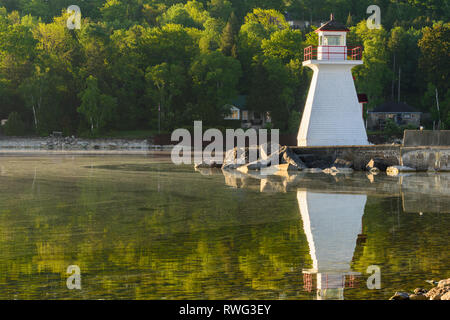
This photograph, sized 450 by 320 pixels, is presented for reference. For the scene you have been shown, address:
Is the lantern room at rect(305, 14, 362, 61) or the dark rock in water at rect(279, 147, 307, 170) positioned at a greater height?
the lantern room at rect(305, 14, 362, 61)

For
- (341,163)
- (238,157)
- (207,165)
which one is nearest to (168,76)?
(238,157)

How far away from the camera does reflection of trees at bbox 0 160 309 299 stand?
35.1ft

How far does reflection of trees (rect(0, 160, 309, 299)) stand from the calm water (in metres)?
0.03

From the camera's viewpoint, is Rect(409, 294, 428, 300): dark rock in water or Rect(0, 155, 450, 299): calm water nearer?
Rect(409, 294, 428, 300): dark rock in water

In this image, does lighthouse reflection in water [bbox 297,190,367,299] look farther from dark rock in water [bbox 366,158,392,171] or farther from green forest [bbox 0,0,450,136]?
green forest [bbox 0,0,450,136]

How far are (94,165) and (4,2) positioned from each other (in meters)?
91.3

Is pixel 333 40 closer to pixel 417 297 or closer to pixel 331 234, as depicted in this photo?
pixel 331 234

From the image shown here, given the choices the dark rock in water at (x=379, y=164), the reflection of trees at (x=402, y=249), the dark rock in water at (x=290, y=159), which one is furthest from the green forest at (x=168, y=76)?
the reflection of trees at (x=402, y=249)

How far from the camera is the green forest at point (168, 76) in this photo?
74.1 metres

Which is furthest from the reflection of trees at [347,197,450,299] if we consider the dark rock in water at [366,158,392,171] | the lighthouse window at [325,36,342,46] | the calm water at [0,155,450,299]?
the lighthouse window at [325,36,342,46]

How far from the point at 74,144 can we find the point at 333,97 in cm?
4044

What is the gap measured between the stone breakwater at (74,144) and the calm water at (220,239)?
40.5m

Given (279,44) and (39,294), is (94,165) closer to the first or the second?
(39,294)

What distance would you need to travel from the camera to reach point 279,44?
3359 inches
